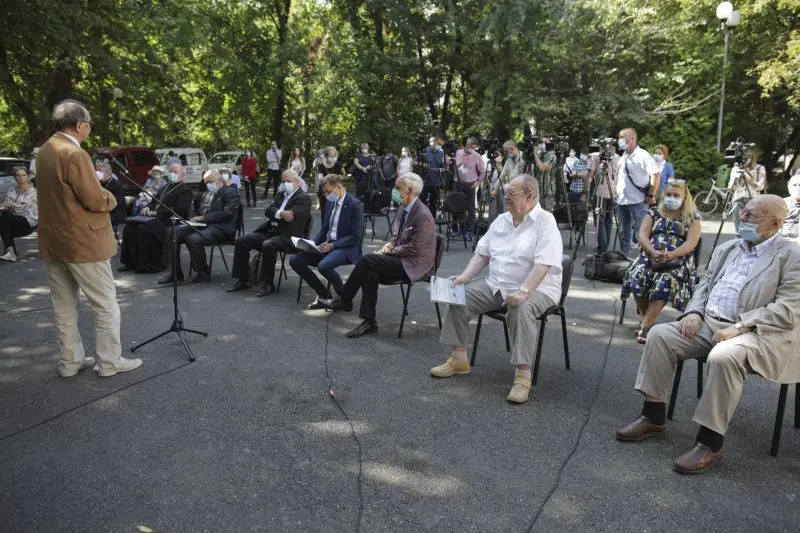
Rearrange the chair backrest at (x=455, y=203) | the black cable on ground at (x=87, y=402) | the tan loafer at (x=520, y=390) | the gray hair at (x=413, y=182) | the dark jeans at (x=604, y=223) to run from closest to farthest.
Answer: the black cable on ground at (x=87, y=402)
the tan loafer at (x=520, y=390)
the gray hair at (x=413, y=182)
the dark jeans at (x=604, y=223)
the chair backrest at (x=455, y=203)

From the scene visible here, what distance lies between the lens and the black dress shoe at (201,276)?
768 cm

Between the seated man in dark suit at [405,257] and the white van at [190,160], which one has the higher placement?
the white van at [190,160]

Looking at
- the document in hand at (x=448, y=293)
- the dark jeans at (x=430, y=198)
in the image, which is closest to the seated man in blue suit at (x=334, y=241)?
the document in hand at (x=448, y=293)

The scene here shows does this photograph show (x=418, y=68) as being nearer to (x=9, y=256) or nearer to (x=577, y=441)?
(x=9, y=256)

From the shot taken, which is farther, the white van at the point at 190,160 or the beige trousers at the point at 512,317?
the white van at the point at 190,160

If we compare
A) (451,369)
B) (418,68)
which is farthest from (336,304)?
(418,68)

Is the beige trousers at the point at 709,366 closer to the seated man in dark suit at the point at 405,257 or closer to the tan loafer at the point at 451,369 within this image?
the tan loafer at the point at 451,369

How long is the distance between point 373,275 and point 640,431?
2.79 meters

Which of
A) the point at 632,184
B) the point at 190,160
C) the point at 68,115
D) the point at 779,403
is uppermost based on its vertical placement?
the point at 190,160

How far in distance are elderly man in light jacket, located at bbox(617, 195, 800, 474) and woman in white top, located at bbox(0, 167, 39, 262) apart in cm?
929

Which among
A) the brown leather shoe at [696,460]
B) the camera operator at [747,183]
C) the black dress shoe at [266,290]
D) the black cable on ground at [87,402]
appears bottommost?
the black cable on ground at [87,402]

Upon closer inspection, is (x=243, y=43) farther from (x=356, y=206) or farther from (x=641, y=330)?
(x=641, y=330)

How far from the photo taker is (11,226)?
9.26m

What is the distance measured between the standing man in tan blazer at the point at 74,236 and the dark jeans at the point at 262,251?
272 centimetres
